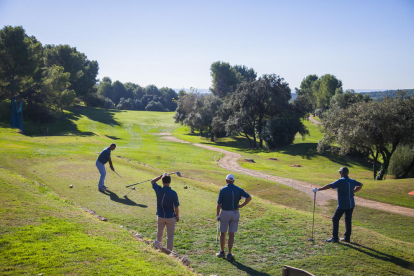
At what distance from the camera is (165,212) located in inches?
393

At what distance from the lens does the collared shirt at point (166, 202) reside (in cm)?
986

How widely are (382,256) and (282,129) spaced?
5171 cm

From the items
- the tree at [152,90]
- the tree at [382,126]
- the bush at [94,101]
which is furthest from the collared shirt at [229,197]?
the tree at [152,90]

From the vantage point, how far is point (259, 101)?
64938mm

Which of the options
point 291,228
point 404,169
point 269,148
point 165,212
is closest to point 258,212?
point 291,228

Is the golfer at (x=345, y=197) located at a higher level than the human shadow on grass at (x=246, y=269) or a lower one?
higher

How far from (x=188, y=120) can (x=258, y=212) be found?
66.9 m

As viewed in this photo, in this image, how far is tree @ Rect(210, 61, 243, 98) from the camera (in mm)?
152375

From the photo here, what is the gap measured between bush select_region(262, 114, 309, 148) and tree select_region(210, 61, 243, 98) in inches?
3561

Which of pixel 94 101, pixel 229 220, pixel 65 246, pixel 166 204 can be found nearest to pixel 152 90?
pixel 94 101

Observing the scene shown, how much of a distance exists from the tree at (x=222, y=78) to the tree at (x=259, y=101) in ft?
277

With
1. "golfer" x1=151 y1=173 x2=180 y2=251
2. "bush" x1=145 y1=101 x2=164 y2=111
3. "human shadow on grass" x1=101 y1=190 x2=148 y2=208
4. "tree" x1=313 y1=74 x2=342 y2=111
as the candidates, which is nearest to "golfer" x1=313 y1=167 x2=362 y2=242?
"golfer" x1=151 y1=173 x2=180 y2=251

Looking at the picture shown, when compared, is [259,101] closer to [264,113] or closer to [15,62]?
[264,113]

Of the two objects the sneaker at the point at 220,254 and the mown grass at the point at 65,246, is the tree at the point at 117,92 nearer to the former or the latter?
the mown grass at the point at 65,246
